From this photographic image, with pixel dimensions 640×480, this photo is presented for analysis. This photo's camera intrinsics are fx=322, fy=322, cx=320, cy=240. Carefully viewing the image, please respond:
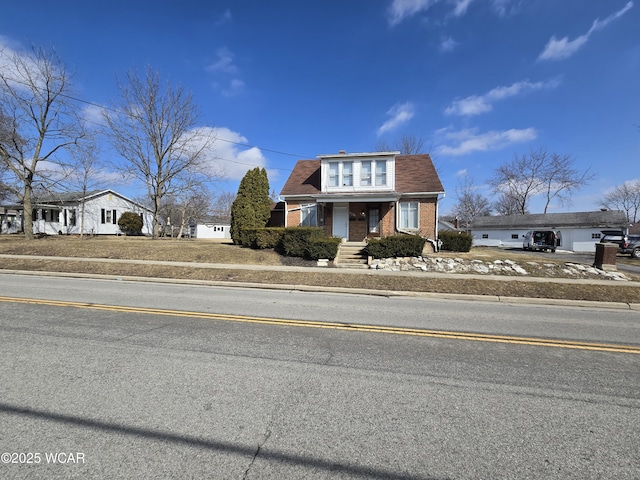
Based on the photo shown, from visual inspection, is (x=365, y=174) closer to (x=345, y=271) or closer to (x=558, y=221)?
(x=345, y=271)

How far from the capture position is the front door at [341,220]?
21391mm

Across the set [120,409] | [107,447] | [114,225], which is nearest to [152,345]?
[120,409]

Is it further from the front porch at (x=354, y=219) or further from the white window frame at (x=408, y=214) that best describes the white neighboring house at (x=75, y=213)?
the white window frame at (x=408, y=214)

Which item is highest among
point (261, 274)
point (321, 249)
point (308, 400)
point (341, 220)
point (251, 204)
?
point (251, 204)

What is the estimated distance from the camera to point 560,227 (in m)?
34.3

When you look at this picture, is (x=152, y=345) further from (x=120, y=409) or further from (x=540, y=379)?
(x=540, y=379)

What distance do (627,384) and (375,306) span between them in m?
4.75

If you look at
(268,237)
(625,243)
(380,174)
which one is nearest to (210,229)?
(380,174)

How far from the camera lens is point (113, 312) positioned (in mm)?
6602

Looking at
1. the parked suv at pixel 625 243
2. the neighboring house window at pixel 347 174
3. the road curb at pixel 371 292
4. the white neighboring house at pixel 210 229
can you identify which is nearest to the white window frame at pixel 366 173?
the neighboring house window at pixel 347 174

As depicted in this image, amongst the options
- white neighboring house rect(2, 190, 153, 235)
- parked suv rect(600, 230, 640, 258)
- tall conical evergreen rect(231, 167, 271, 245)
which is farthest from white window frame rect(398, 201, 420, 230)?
white neighboring house rect(2, 190, 153, 235)

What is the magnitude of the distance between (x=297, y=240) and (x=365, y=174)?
786 centimetres

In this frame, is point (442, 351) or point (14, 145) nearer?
point (442, 351)

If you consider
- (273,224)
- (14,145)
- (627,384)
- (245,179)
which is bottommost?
(627,384)
